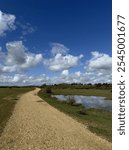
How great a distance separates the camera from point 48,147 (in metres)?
16.0

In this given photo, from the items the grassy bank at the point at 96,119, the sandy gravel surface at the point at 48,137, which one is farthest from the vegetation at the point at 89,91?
the sandy gravel surface at the point at 48,137

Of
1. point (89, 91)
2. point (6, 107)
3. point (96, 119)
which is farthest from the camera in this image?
point (89, 91)

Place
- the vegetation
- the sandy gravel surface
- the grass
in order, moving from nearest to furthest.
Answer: the sandy gravel surface < the grass < the vegetation

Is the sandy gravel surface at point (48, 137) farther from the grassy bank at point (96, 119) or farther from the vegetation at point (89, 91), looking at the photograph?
the vegetation at point (89, 91)

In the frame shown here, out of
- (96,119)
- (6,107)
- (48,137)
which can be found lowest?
(48,137)

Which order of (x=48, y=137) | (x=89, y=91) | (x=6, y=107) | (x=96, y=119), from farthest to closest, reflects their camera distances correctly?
(x=89, y=91) < (x=6, y=107) < (x=96, y=119) < (x=48, y=137)

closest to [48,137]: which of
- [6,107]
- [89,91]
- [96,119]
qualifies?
[96,119]

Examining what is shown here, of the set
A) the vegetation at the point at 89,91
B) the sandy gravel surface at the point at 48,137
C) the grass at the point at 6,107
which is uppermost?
the vegetation at the point at 89,91

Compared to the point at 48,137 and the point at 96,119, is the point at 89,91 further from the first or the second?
the point at 48,137

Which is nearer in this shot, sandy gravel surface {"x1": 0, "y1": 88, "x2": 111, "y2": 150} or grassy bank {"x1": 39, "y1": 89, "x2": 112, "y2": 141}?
sandy gravel surface {"x1": 0, "y1": 88, "x2": 111, "y2": 150}

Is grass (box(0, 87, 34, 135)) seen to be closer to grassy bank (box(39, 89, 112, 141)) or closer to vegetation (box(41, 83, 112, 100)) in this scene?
grassy bank (box(39, 89, 112, 141))

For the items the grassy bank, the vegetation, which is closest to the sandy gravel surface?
the grassy bank

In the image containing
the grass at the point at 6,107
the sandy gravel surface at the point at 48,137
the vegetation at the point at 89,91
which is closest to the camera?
the sandy gravel surface at the point at 48,137

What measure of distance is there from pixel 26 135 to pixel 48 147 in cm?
320
